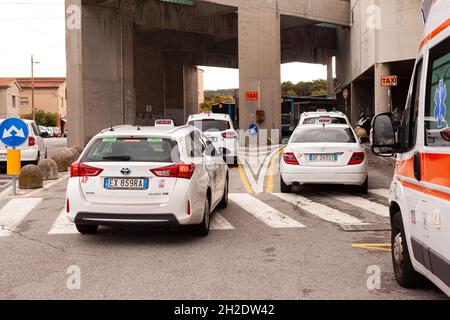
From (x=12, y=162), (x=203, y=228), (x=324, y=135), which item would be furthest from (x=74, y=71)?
(x=203, y=228)

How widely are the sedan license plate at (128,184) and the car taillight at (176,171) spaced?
0.62 ft

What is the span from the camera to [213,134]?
18.4 metres

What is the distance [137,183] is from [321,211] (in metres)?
4.03

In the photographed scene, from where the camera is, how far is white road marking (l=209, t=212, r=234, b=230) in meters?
8.62

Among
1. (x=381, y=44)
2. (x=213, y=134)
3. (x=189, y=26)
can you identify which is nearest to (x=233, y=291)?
(x=213, y=134)

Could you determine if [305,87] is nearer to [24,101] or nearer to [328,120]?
[24,101]

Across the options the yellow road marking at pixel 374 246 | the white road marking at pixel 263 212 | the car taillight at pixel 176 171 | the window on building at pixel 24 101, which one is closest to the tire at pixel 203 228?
the car taillight at pixel 176 171

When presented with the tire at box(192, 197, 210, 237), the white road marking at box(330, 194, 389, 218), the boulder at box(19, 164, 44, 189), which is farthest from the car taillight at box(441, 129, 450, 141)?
the boulder at box(19, 164, 44, 189)

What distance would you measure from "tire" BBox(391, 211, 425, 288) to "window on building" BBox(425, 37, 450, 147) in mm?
1169

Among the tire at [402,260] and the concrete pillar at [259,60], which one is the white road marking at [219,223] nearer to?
the tire at [402,260]

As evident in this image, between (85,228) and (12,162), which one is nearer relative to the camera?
(85,228)

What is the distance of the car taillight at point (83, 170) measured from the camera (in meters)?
7.36

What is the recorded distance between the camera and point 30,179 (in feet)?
44.4

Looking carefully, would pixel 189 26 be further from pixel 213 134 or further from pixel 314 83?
pixel 314 83
